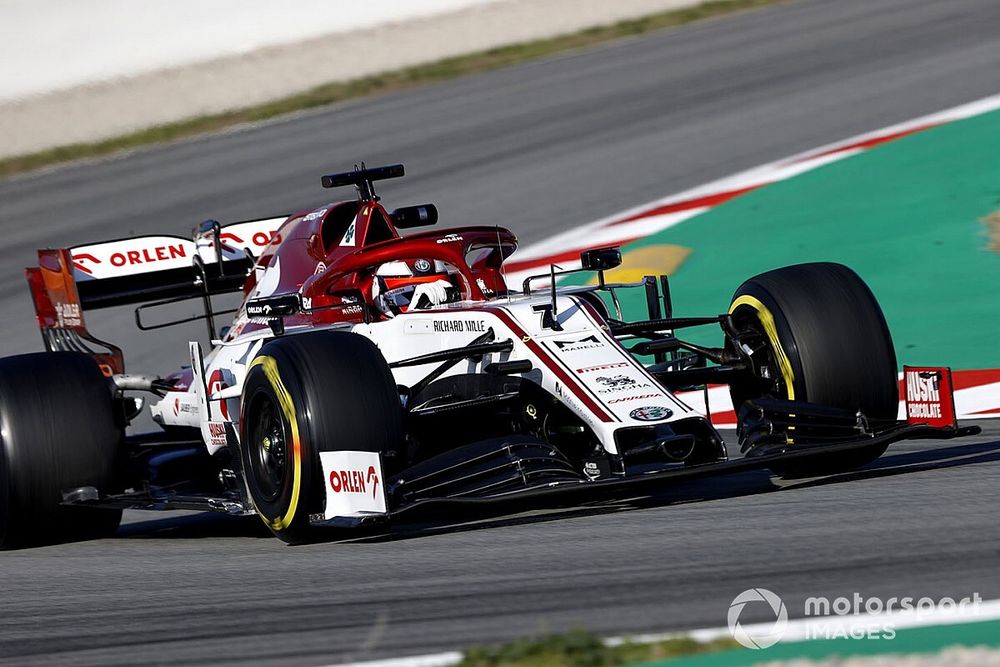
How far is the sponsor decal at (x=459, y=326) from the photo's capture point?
7.25 m

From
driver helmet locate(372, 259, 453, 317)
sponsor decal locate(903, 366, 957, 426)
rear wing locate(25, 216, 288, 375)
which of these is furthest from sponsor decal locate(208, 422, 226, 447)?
sponsor decal locate(903, 366, 957, 426)

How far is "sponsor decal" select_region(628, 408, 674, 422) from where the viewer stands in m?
6.60

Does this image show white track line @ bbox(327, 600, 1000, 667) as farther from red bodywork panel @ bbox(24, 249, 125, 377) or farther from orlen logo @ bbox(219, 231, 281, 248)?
orlen logo @ bbox(219, 231, 281, 248)

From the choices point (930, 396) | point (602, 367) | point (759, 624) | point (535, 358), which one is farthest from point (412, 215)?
point (759, 624)

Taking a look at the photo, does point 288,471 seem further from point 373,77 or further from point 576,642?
point 373,77

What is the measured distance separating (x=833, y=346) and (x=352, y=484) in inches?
92.6

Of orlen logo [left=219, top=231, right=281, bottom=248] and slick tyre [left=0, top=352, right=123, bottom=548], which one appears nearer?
slick tyre [left=0, top=352, right=123, bottom=548]

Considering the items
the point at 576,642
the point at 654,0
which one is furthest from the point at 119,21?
the point at 576,642

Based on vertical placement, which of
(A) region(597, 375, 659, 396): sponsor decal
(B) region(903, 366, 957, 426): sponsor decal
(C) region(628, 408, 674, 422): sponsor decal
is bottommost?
(B) region(903, 366, 957, 426): sponsor decal

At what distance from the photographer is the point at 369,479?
6.20 m

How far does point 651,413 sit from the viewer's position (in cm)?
663

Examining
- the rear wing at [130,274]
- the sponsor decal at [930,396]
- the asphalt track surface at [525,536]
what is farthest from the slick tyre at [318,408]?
the rear wing at [130,274]

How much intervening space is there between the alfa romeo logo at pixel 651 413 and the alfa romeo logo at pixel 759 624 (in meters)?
1.86

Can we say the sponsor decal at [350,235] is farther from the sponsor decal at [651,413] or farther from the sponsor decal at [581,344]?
the sponsor decal at [651,413]
